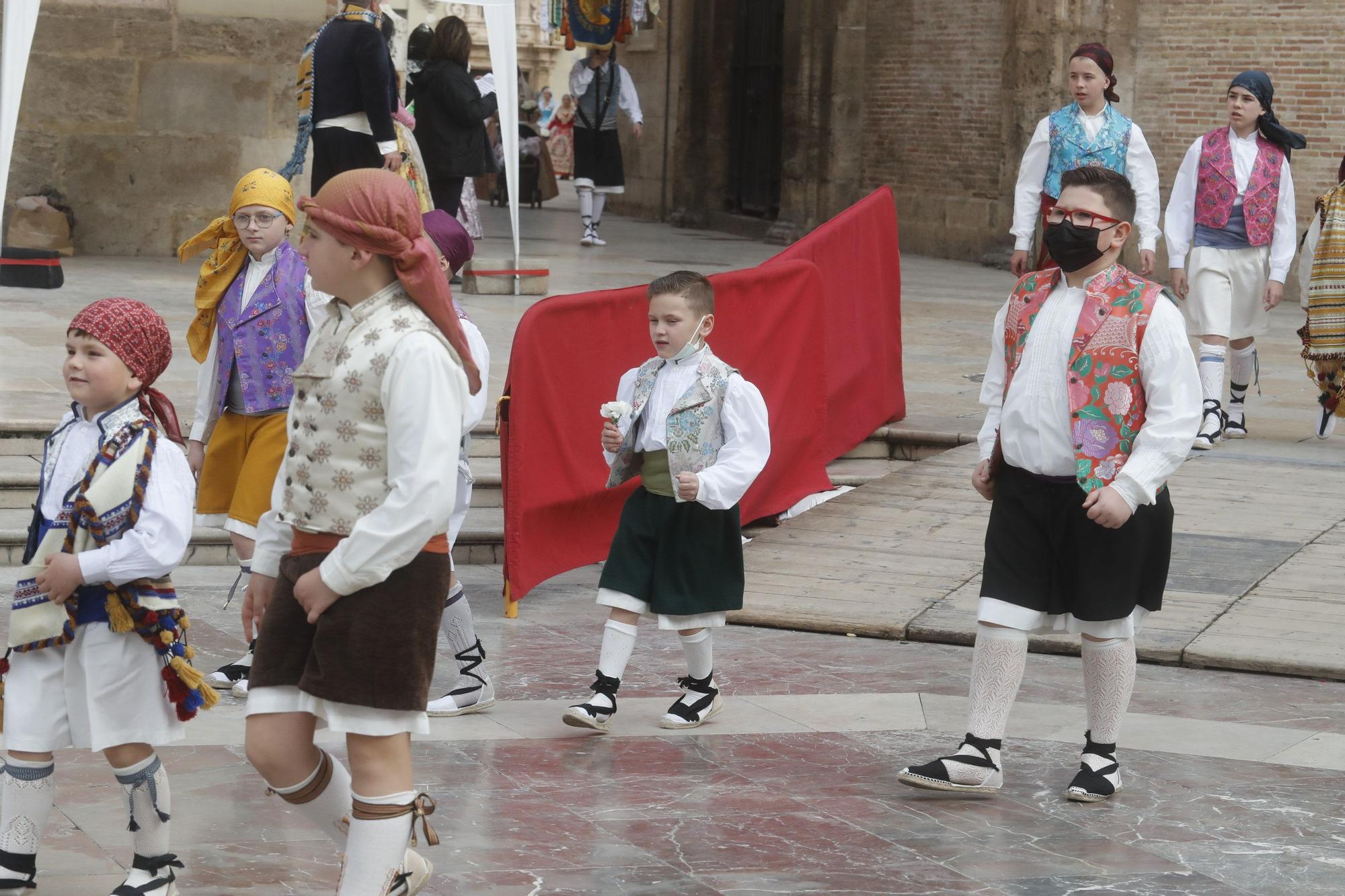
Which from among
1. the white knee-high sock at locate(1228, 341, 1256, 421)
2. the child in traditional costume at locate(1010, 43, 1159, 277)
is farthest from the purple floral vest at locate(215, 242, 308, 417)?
the white knee-high sock at locate(1228, 341, 1256, 421)

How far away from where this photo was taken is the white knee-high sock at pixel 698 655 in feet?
18.6

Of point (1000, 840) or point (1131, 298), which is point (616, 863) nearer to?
point (1000, 840)

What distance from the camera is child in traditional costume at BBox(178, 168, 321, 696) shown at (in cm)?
561

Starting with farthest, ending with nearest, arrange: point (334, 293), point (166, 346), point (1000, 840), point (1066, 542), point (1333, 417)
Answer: point (1333, 417) < point (1066, 542) < point (1000, 840) < point (166, 346) < point (334, 293)

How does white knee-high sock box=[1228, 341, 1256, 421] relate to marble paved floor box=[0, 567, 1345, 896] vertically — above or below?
above

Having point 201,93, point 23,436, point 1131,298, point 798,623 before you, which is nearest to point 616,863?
point 1131,298

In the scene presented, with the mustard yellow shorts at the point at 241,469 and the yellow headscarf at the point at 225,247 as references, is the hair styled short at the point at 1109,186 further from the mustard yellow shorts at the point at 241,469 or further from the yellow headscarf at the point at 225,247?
the mustard yellow shorts at the point at 241,469

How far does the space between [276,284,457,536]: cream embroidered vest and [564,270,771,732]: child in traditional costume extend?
1.90m

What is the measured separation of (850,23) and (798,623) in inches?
587

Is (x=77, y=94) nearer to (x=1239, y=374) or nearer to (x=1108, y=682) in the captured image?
(x=1239, y=374)

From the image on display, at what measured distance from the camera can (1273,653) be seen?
21.5ft

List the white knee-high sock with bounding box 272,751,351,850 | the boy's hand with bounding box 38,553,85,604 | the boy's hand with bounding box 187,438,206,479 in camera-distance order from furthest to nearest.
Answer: the boy's hand with bounding box 187,438,206,479, the boy's hand with bounding box 38,553,85,604, the white knee-high sock with bounding box 272,751,351,850

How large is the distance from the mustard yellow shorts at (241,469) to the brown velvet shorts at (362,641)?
1.93 meters

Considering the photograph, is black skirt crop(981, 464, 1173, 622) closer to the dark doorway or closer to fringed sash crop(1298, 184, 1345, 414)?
fringed sash crop(1298, 184, 1345, 414)
